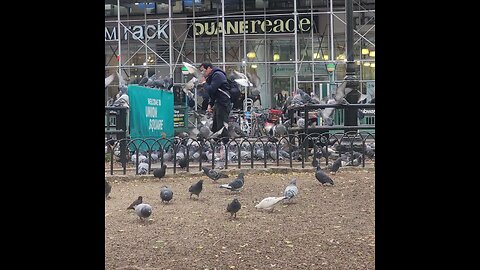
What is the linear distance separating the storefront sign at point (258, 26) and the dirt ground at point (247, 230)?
14.0m

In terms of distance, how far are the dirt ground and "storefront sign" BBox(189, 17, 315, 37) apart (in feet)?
45.8

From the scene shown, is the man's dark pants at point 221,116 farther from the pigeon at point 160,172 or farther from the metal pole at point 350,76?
the pigeon at point 160,172

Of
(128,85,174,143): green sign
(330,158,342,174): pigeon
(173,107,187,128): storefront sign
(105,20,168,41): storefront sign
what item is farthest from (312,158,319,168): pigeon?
(105,20,168,41): storefront sign

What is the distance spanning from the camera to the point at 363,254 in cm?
384

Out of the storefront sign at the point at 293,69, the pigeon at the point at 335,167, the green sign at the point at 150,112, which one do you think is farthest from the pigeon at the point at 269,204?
the storefront sign at the point at 293,69

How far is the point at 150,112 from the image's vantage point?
9930 millimetres

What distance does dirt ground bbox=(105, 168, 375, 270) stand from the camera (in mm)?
3734

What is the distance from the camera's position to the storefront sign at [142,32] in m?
20.6

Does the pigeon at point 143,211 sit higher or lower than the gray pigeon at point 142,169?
lower

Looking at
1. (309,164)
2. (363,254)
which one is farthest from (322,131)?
(363,254)
